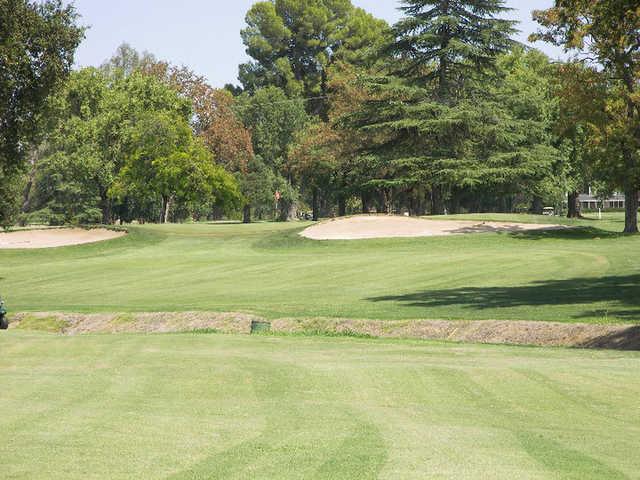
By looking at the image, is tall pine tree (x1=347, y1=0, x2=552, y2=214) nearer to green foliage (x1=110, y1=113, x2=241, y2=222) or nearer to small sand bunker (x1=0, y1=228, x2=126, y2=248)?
green foliage (x1=110, y1=113, x2=241, y2=222)

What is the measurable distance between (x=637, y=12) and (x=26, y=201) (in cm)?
8450

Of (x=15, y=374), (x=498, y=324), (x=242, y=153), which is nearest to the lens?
(x=15, y=374)

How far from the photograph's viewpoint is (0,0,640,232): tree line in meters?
40.9

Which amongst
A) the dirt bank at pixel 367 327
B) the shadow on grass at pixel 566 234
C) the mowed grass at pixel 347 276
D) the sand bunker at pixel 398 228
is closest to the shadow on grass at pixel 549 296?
the mowed grass at pixel 347 276

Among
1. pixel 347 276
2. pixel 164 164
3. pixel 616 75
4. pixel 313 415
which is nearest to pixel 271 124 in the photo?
pixel 164 164

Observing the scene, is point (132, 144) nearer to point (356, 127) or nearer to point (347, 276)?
point (356, 127)

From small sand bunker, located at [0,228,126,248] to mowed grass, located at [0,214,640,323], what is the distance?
157 cm

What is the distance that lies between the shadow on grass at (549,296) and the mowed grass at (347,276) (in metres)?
0.04

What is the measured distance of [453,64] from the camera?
69.4m

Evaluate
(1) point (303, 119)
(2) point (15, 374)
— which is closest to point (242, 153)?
(1) point (303, 119)

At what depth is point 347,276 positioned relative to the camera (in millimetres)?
34594

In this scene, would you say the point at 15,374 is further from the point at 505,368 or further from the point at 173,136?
the point at 173,136

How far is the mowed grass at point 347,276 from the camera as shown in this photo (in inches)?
1000

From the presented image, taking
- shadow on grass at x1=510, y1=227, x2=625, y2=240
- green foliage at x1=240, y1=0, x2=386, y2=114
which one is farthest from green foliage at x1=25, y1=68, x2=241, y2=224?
green foliage at x1=240, y1=0, x2=386, y2=114
